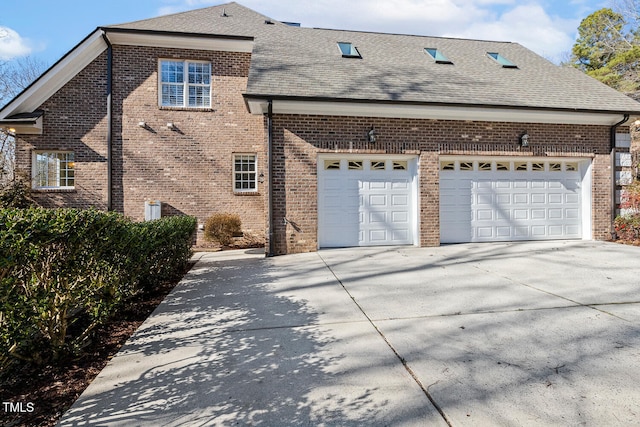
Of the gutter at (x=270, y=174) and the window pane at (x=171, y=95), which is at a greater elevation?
the window pane at (x=171, y=95)

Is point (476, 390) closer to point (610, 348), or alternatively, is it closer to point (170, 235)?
point (610, 348)

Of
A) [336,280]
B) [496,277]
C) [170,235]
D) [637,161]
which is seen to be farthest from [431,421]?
[637,161]

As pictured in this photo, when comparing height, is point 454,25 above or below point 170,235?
above

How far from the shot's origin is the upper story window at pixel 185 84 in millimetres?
10289

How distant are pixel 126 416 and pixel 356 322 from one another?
7.25ft

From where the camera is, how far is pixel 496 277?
17.7 ft

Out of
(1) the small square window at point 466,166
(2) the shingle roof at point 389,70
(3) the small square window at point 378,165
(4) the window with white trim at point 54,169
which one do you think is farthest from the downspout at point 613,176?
(4) the window with white trim at point 54,169

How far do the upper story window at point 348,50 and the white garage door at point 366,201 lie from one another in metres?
3.89

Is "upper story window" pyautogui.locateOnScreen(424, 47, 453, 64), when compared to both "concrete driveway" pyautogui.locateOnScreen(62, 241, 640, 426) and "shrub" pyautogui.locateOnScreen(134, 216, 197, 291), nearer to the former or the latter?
"concrete driveway" pyautogui.locateOnScreen(62, 241, 640, 426)

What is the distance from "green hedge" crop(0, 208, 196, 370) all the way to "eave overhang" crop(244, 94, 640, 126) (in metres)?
4.87

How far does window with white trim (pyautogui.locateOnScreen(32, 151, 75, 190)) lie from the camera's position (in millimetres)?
9914

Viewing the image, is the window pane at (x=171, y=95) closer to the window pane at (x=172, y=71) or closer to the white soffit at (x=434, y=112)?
the window pane at (x=172, y=71)

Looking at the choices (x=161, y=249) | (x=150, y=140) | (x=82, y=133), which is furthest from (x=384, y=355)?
(x=82, y=133)

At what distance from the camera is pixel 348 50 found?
10.7 meters
